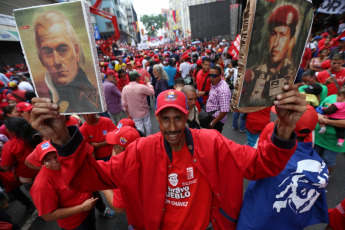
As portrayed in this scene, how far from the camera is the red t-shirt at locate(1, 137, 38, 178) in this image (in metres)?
3.00

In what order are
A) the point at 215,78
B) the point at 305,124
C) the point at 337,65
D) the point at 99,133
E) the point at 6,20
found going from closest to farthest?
1. the point at 305,124
2. the point at 99,133
3. the point at 215,78
4. the point at 337,65
5. the point at 6,20

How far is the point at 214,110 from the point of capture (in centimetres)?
380

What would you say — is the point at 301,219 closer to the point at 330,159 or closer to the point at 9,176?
the point at 330,159

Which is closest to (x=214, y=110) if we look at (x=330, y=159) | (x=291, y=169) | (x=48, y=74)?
(x=330, y=159)

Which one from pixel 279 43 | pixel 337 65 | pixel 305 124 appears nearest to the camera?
pixel 279 43

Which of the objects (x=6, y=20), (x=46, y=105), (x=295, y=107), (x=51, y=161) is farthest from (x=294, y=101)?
(x=6, y=20)

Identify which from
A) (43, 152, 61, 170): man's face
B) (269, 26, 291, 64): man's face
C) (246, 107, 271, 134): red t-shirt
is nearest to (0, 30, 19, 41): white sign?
(43, 152, 61, 170): man's face

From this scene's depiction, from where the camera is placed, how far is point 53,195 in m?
1.96

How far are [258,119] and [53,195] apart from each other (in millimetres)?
3405

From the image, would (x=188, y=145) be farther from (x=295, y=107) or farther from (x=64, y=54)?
(x=64, y=54)

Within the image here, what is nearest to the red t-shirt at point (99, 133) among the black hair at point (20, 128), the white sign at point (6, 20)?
the black hair at point (20, 128)

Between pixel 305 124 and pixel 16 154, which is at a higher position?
pixel 305 124

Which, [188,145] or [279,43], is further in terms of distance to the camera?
[188,145]

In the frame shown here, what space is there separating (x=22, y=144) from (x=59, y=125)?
2587 mm
